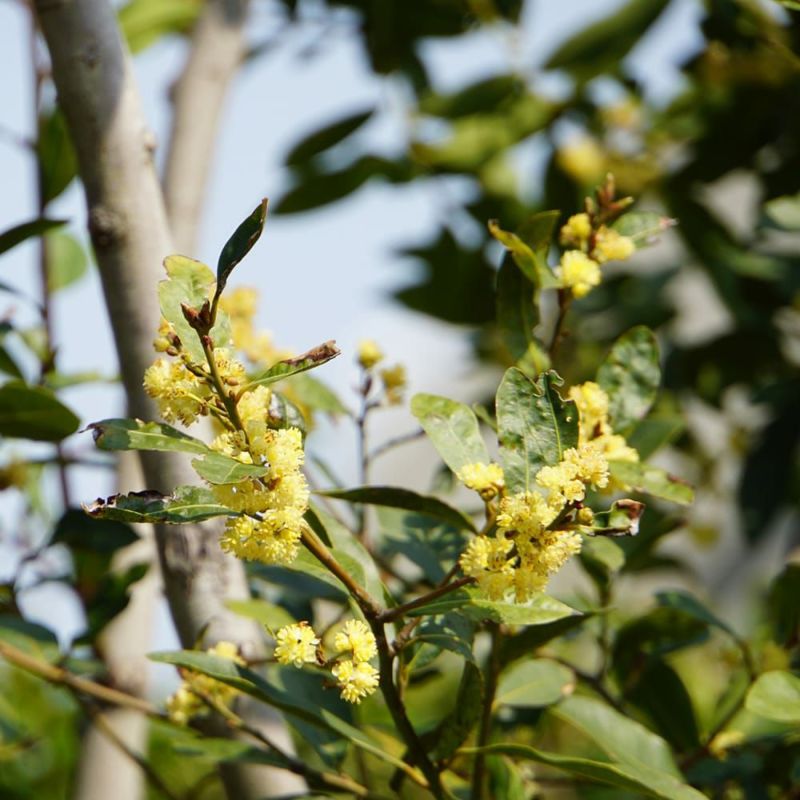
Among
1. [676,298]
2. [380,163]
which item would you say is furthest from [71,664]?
[676,298]

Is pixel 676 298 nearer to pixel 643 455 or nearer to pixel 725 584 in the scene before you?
pixel 643 455

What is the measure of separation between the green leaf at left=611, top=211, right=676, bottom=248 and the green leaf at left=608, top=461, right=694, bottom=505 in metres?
0.19

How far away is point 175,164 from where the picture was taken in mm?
1411

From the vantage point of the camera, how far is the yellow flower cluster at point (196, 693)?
79cm

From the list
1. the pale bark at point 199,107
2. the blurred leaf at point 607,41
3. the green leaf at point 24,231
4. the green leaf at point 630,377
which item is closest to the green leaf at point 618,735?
the green leaf at point 630,377

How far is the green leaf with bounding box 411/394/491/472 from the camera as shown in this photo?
0.70m

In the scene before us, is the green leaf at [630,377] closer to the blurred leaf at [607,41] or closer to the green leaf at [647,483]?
the green leaf at [647,483]

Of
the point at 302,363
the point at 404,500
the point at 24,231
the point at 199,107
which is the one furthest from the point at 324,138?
the point at 302,363

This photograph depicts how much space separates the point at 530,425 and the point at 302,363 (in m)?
0.15

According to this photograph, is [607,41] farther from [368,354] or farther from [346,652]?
[346,652]

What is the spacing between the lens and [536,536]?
62 centimetres

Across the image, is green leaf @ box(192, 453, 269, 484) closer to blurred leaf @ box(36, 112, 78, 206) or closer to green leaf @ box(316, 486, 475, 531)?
green leaf @ box(316, 486, 475, 531)

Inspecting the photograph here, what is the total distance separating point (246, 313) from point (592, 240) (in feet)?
1.08

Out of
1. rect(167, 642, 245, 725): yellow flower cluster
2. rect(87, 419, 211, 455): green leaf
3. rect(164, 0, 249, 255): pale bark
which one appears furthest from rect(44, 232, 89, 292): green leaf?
rect(87, 419, 211, 455): green leaf
